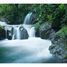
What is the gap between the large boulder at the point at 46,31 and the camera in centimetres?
265

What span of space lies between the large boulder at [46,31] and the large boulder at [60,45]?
0.06 m

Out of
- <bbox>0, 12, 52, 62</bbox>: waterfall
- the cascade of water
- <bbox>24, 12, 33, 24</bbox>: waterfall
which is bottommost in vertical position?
<bbox>0, 12, 52, 62</bbox>: waterfall

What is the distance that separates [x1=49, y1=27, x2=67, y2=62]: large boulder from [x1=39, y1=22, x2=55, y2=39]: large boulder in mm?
58

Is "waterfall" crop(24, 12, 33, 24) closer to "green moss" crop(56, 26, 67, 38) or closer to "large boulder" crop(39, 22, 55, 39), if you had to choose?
"large boulder" crop(39, 22, 55, 39)

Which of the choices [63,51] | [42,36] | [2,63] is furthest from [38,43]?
[2,63]

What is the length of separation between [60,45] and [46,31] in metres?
0.23

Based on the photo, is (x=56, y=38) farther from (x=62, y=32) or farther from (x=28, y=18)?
(x=28, y=18)

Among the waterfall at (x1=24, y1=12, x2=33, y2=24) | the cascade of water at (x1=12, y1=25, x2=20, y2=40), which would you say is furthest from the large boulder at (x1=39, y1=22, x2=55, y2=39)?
the cascade of water at (x1=12, y1=25, x2=20, y2=40)

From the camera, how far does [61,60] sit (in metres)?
2.61

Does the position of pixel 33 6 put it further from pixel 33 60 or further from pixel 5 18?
pixel 33 60

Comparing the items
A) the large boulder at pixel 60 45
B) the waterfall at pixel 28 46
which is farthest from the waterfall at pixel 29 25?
the large boulder at pixel 60 45

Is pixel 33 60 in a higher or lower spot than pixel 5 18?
lower

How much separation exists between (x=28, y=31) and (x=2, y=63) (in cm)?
47

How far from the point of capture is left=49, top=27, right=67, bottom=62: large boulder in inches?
103
